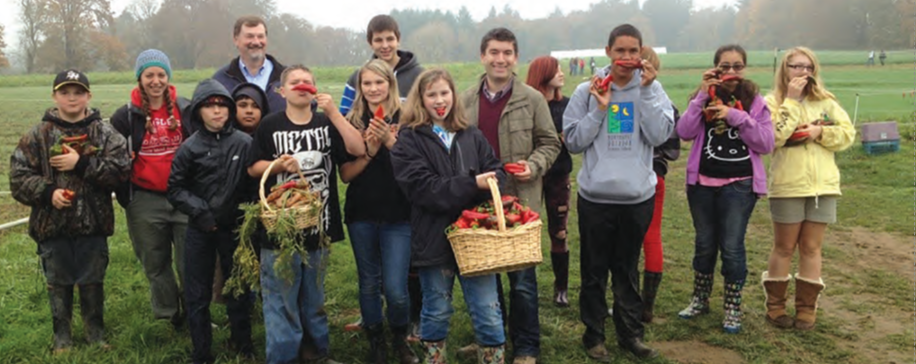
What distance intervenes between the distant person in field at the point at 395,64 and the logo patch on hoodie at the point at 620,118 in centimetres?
150

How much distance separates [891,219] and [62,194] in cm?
955

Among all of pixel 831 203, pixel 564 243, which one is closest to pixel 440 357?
pixel 564 243

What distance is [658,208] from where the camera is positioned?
559cm

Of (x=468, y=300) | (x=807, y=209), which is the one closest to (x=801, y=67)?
(x=807, y=209)

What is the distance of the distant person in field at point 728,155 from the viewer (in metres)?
5.11

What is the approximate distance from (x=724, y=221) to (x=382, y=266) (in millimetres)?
2625

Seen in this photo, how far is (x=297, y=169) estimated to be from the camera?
416cm

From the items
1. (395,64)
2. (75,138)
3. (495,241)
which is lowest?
(495,241)

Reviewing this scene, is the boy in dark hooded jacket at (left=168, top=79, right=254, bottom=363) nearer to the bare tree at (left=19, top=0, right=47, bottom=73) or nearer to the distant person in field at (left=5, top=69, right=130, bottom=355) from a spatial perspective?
the distant person in field at (left=5, top=69, right=130, bottom=355)

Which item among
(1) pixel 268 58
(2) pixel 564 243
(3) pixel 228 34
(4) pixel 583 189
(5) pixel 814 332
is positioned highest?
(3) pixel 228 34

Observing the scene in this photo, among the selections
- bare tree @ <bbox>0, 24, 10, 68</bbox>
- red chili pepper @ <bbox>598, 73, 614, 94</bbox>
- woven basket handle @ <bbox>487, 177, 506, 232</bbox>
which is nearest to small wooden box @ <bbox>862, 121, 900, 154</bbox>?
red chili pepper @ <bbox>598, 73, 614, 94</bbox>

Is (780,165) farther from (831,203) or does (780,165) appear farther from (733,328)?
(733,328)

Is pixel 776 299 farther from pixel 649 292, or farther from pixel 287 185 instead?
pixel 287 185

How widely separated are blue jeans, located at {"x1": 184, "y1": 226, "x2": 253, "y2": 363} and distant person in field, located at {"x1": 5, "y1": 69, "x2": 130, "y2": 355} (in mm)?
733
